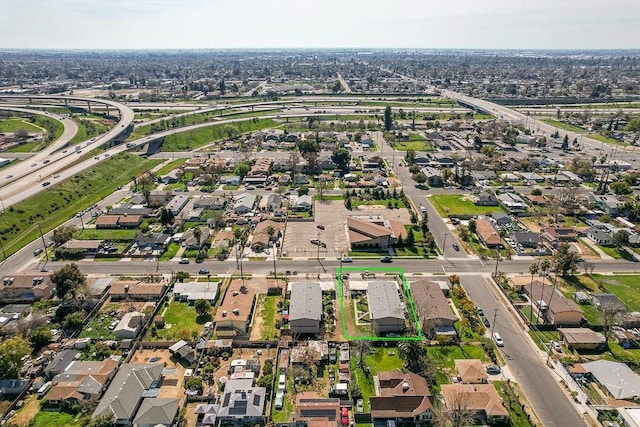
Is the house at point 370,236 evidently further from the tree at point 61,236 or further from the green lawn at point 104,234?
the tree at point 61,236

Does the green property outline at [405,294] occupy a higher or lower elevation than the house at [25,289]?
lower

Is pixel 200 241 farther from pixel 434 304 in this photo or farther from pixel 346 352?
pixel 434 304

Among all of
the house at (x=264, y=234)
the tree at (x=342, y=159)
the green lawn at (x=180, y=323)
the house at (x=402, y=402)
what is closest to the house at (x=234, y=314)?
the green lawn at (x=180, y=323)

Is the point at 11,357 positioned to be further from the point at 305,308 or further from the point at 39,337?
the point at 305,308

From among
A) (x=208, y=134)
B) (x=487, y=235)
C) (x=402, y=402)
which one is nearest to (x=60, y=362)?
(x=402, y=402)

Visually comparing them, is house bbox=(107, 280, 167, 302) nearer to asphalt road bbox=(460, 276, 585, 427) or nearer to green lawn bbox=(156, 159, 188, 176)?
asphalt road bbox=(460, 276, 585, 427)

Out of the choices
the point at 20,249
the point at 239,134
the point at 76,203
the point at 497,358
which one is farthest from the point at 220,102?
the point at 497,358

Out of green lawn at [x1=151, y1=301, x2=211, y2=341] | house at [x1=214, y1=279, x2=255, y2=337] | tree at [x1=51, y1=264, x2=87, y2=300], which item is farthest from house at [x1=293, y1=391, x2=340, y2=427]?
tree at [x1=51, y1=264, x2=87, y2=300]
